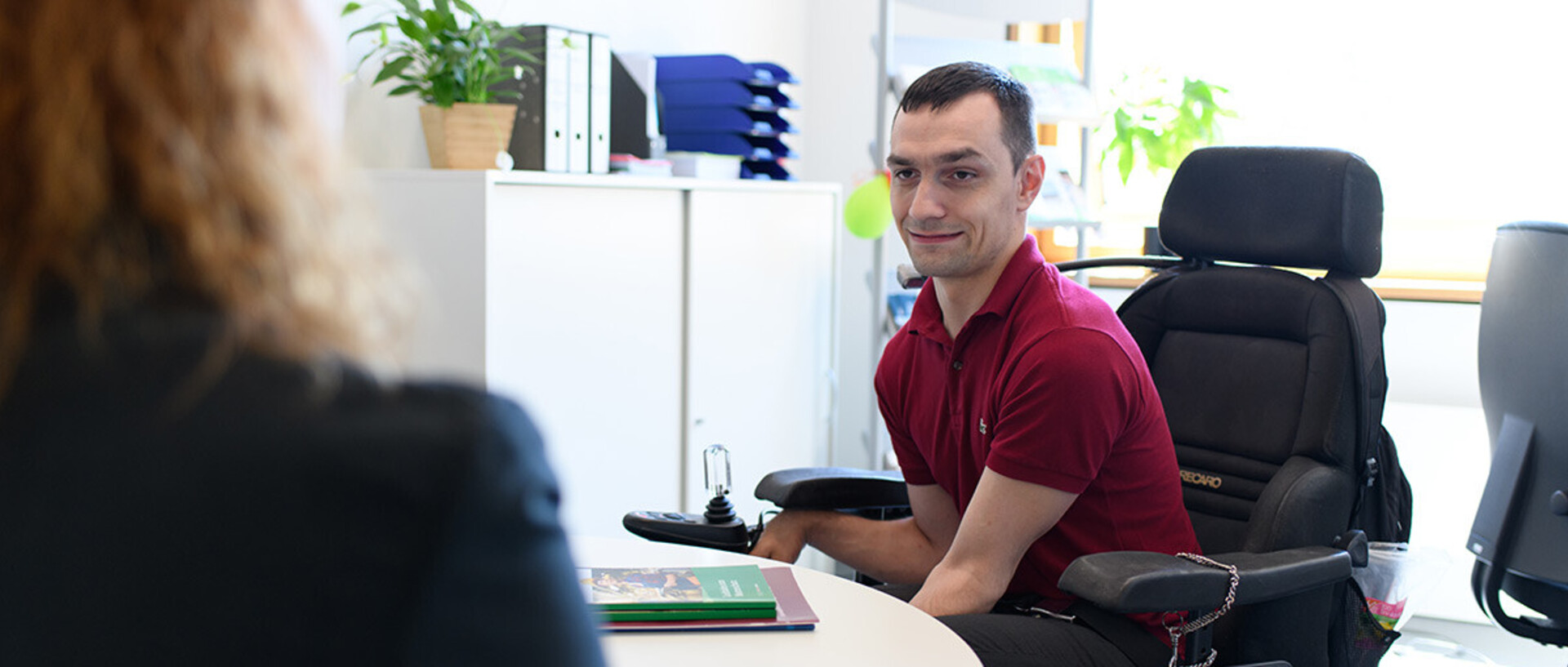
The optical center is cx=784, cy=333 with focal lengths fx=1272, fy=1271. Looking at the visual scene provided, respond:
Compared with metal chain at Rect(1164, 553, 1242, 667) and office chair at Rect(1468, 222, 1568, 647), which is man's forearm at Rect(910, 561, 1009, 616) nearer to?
metal chain at Rect(1164, 553, 1242, 667)

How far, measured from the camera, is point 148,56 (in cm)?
46

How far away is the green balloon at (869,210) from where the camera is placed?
334 cm

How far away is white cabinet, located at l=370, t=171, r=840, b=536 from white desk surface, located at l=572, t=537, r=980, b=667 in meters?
0.84

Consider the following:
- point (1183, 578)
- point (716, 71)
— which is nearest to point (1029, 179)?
point (1183, 578)

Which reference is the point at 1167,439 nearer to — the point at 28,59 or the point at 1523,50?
the point at 28,59

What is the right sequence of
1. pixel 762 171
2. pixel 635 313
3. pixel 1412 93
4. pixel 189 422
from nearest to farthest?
pixel 189 422, pixel 635 313, pixel 762 171, pixel 1412 93

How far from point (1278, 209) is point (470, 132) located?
1444 mm

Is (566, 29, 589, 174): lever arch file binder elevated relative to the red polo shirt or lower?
elevated

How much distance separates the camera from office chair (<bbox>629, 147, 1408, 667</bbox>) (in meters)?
1.76

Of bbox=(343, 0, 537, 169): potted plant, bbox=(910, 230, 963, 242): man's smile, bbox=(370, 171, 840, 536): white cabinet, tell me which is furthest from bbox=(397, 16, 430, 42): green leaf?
bbox=(910, 230, 963, 242): man's smile

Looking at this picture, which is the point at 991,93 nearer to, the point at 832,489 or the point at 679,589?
the point at 832,489

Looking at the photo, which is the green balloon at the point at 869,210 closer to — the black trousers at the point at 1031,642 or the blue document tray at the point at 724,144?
the blue document tray at the point at 724,144

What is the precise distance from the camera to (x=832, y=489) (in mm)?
2068

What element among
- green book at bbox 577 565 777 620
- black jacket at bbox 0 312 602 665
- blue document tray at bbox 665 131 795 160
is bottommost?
green book at bbox 577 565 777 620
